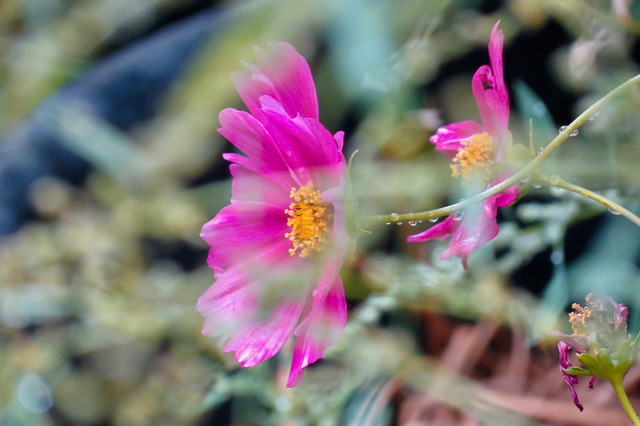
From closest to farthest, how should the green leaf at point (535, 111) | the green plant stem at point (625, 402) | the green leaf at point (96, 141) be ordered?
the green plant stem at point (625, 402) → the green leaf at point (535, 111) → the green leaf at point (96, 141)

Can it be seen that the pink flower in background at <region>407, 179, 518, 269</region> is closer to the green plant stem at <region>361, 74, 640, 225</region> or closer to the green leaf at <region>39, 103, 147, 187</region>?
the green plant stem at <region>361, 74, 640, 225</region>

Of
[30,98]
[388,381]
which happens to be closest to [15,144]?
[30,98]

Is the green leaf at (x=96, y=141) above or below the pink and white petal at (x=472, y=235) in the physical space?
below

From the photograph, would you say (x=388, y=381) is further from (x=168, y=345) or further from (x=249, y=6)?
(x=249, y=6)

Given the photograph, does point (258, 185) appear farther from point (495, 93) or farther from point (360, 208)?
point (360, 208)

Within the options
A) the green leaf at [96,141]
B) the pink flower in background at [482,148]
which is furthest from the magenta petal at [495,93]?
the green leaf at [96,141]

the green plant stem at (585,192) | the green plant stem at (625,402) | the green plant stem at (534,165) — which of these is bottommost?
the green plant stem at (625,402)

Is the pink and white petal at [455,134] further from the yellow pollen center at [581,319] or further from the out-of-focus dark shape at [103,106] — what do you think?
the out-of-focus dark shape at [103,106]

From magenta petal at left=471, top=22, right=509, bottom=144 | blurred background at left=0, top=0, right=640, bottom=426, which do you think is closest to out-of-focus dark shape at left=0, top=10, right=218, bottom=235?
blurred background at left=0, top=0, right=640, bottom=426
